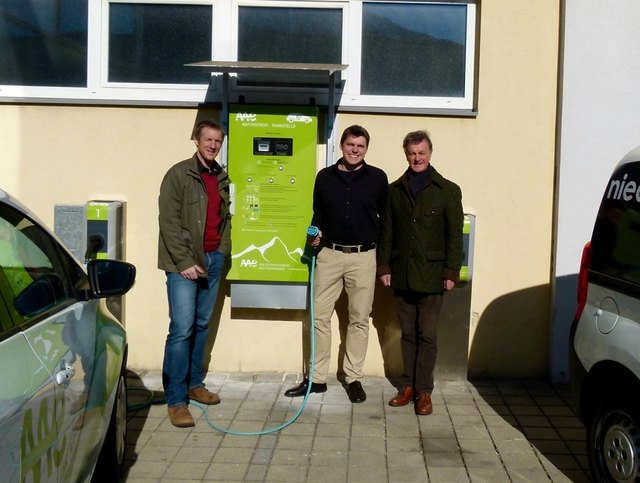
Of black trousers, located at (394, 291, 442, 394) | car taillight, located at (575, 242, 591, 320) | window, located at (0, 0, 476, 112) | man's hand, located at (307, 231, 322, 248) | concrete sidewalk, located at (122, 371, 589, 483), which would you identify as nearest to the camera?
car taillight, located at (575, 242, 591, 320)

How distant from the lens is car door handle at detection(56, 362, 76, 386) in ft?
10.8

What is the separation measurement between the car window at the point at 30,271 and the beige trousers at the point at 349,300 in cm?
257

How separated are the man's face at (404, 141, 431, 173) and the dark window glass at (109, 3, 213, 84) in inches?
73.2

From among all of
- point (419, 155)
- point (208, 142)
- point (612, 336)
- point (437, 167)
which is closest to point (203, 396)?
point (208, 142)

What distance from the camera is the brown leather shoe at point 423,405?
6.30 meters

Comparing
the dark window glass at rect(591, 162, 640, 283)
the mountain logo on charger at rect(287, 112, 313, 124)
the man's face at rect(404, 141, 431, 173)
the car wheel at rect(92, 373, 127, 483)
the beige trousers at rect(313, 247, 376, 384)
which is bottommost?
the car wheel at rect(92, 373, 127, 483)

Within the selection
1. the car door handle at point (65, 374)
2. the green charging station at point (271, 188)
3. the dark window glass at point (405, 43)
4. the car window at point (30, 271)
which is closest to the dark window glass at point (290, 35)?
the dark window glass at point (405, 43)

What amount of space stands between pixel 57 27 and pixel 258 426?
359 cm

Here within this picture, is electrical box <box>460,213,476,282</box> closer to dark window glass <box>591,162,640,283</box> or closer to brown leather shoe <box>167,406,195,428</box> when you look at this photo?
dark window glass <box>591,162,640,283</box>

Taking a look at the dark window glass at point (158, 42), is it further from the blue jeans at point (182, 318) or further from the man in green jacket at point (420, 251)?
the man in green jacket at point (420, 251)

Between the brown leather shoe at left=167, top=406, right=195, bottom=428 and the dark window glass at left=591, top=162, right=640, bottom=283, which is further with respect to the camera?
the brown leather shoe at left=167, top=406, right=195, bottom=428

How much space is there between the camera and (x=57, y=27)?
7215 mm

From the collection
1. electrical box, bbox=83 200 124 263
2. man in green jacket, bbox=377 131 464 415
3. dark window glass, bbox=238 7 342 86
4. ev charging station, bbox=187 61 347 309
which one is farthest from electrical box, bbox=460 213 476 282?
electrical box, bbox=83 200 124 263

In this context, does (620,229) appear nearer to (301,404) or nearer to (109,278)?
(109,278)
